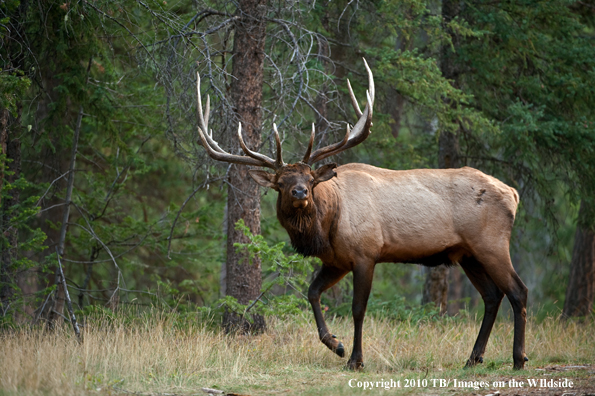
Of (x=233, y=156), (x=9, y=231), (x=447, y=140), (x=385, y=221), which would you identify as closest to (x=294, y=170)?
(x=233, y=156)

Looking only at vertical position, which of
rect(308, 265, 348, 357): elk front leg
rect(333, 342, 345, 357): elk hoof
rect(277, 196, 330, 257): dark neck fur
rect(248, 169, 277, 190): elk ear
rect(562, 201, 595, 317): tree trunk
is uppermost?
rect(248, 169, 277, 190): elk ear

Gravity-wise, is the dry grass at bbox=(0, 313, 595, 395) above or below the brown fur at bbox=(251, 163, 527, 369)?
below

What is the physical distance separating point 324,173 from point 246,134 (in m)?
1.86

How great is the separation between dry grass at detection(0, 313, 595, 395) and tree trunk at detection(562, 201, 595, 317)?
575 centimetres

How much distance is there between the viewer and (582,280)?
14320 mm

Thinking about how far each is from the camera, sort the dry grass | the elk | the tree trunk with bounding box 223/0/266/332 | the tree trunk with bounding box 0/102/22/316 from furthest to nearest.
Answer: the tree trunk with bounding box 0/102/22/316, the tree trunk with bounding box 223/0/266/332, the elk, the dry grass

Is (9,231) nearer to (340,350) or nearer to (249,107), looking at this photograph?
(249,107)

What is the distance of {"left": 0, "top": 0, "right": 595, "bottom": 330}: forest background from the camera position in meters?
8.46

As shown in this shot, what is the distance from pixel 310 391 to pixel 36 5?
6576mm

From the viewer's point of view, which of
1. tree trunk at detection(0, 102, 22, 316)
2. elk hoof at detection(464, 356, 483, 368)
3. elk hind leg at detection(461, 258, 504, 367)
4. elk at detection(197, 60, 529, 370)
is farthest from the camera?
tree trunk at detection(0, 102, 22, 316)

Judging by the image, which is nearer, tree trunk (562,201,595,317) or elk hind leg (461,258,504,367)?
elk hind leg (461,258,504,367)

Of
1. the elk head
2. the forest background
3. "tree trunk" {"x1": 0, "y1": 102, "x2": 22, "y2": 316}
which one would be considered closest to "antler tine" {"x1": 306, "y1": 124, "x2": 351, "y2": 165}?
the elk head

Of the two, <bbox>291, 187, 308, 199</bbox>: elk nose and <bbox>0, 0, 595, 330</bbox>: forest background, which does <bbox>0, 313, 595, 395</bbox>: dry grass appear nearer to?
<bbox>0, 0, 595, 330</bbox>: forest background

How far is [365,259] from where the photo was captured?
718 centimetres
